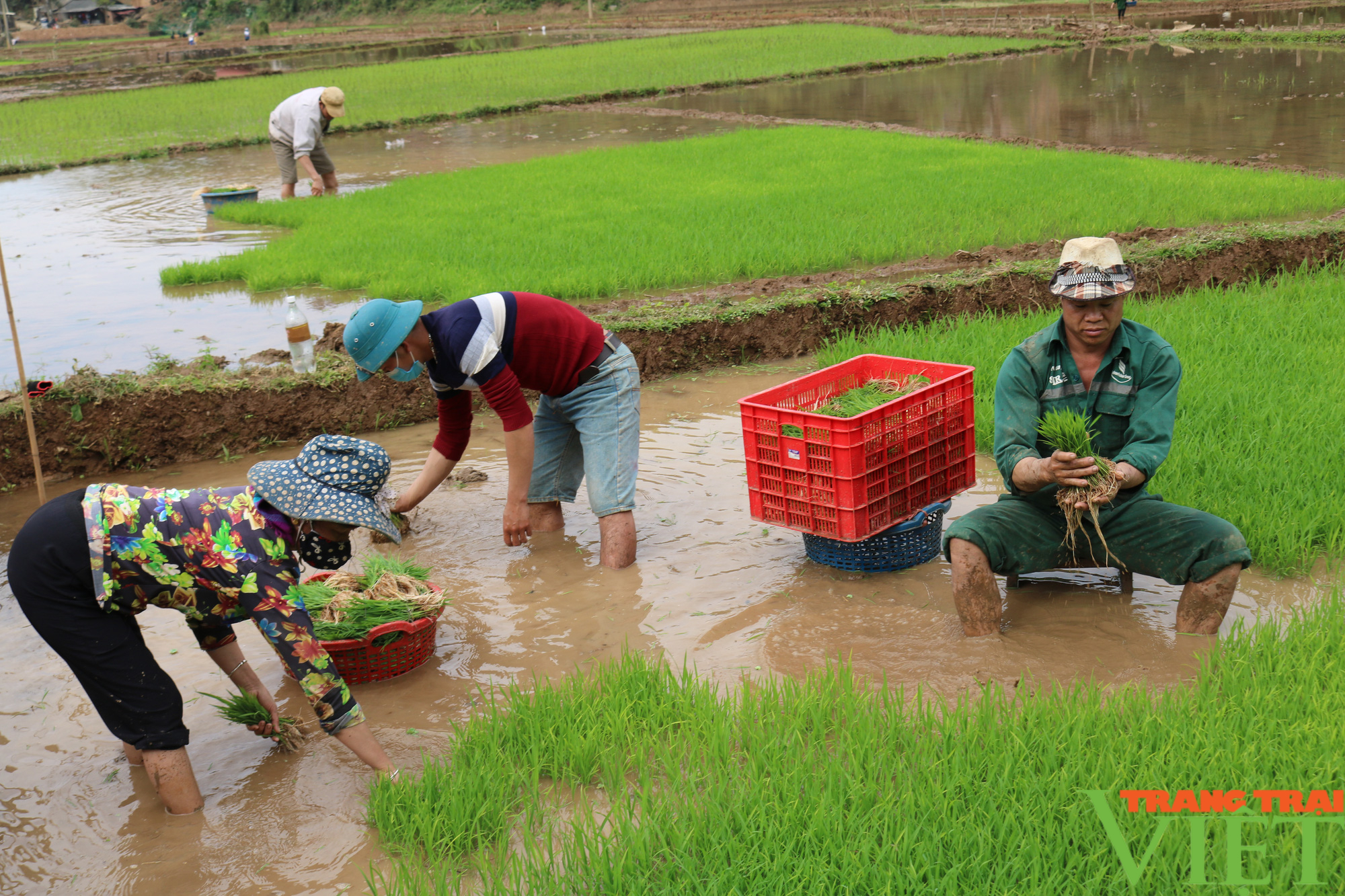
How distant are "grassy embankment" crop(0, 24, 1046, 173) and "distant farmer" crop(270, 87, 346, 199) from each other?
656 centimetres

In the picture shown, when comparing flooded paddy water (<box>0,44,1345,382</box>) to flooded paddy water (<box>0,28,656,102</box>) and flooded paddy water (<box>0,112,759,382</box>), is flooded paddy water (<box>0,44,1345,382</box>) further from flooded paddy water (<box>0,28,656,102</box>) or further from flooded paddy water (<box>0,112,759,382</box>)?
flooded paddy water (<box>0,28,656,102</box>)

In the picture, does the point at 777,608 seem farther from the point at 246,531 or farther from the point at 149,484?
the point at 149,484

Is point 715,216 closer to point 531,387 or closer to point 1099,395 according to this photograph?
point 531,387

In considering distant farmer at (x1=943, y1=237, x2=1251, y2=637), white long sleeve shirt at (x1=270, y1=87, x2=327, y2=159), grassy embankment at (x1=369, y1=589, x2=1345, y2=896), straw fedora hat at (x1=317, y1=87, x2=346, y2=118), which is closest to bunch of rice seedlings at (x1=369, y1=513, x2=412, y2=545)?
grassy embankment at (x1=369, y1=589, x2=1345, y2=896)

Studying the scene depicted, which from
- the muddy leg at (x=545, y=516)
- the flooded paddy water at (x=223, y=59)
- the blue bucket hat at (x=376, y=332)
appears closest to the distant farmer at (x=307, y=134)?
the muddy leg at (x=545, y=516)

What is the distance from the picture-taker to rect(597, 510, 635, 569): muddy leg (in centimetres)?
425

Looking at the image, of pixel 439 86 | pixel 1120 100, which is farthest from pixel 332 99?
pixel 439 86

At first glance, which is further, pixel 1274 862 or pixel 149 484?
pixel 149 484

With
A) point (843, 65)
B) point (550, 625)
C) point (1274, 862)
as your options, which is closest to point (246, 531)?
point (550, 625)

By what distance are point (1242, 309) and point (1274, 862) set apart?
4.92 m

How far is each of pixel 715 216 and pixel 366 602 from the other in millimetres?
6716

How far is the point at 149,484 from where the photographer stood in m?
5.35

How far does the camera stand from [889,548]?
3994 millimetres

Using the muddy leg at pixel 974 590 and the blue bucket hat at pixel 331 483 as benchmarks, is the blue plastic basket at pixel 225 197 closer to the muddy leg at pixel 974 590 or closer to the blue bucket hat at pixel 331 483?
the blue bucket hat at pixel 331 483
